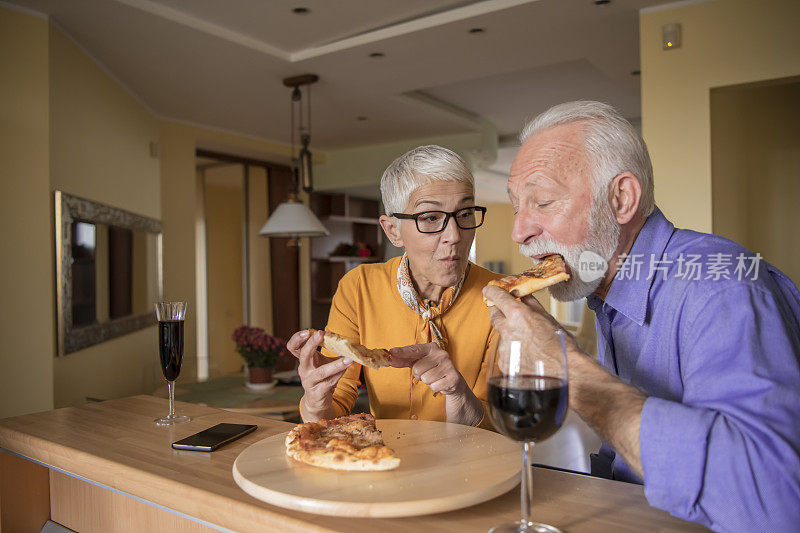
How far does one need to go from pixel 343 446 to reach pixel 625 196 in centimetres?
79

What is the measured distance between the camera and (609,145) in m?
1.29

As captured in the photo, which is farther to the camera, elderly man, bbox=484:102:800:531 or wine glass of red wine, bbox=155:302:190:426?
wine glass of red wine, bbox=155:302:190:426

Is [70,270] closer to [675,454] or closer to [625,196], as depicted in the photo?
[625,196]

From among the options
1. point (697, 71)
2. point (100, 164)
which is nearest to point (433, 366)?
point (697, 71)

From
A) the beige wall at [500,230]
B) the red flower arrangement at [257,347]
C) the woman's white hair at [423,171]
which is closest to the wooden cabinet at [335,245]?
the red flower arrangement at [257,347]

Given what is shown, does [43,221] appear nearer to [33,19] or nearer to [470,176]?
[33,19]

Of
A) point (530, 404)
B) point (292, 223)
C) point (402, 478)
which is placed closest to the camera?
point (530, 404)

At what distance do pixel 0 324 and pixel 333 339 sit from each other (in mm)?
2956

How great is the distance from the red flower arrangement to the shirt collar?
2575mm

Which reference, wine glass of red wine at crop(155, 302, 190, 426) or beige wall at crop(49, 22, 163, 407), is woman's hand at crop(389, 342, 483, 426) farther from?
beige wall at crop(49, 22, 163, 407)

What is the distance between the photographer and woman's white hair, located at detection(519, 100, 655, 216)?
1.29m

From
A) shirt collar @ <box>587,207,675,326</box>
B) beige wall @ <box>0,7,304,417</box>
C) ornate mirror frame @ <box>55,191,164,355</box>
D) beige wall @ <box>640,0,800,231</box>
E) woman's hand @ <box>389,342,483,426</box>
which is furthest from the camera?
ornate mirror frame @ <box>55,191,164,355</box>

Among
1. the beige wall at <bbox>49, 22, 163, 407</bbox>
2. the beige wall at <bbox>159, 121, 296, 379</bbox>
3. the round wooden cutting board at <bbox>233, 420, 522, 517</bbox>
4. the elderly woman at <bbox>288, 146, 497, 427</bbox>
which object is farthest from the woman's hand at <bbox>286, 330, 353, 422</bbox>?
the beige wall at <bbox>159, 121, 296, 379</bbox>

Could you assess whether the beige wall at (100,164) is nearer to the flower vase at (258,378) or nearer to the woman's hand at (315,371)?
the flower vase at (258,378)
